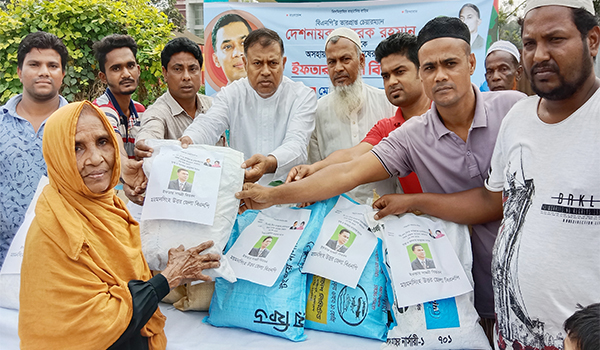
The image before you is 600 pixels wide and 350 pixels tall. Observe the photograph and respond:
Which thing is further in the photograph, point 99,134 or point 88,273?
point 99,134

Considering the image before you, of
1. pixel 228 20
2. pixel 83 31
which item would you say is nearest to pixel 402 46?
pixel 228 20

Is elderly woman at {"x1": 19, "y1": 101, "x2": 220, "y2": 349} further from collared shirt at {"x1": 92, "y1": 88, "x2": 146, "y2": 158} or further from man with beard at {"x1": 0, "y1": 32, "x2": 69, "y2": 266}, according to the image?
collared shirt at {"x1": 92, "y1": 88, "x2": 146, "y2": 158}

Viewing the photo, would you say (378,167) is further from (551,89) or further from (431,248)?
(551,89)

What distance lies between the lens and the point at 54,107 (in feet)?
9.83

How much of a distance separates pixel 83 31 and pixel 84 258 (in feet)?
14.8

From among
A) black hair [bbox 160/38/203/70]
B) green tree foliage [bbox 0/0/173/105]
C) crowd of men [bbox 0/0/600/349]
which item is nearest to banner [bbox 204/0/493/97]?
green tree foliage [bbox 0/0/173/105]

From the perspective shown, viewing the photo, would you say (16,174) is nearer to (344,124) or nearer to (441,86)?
(344,124)

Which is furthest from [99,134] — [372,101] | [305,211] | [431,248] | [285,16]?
[285,16]

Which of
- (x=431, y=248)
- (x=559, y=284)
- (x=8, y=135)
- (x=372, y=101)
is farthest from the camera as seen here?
(x=372, y=101)

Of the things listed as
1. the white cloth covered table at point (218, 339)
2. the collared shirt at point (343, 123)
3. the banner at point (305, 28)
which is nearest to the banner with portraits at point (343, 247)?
the white cloth covered table at point (218, 339)

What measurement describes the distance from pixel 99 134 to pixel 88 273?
567mm

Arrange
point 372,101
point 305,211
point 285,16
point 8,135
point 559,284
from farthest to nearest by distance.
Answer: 1. point 285,16
2. point 372,101
3. point 8,135
4. point 305,211
5. point 559,284

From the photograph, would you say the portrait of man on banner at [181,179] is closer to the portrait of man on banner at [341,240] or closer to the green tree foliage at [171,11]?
the portrait of man on banner at [341,240]

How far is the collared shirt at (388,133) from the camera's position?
255 centimetres
